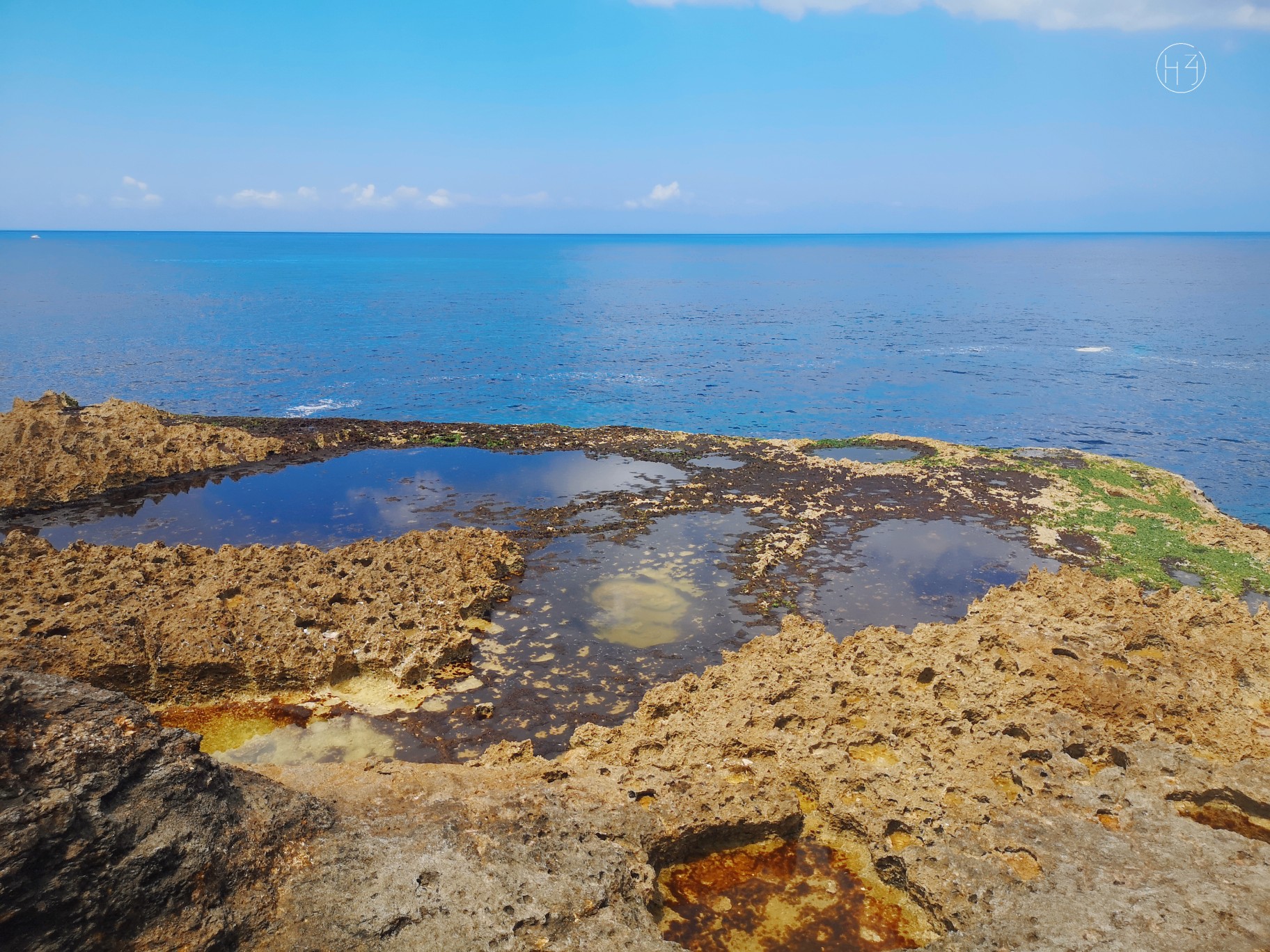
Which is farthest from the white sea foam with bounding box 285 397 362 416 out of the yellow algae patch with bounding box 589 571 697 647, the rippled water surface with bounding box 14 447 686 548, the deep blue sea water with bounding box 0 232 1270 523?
the yellow algae patch with bounding box 589 571 697 647

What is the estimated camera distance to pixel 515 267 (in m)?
168

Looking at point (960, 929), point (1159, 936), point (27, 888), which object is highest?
point (27, 888)

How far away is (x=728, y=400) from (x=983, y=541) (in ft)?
89.4

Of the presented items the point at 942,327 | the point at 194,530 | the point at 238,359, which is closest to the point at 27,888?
the point at 194,530

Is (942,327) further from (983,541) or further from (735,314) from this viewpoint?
(983,541)

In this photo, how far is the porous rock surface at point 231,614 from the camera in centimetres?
1263

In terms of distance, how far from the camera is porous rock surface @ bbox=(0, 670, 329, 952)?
5590 mm

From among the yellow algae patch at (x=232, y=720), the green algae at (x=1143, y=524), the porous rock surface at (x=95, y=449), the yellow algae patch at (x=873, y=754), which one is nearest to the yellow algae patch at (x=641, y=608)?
the yellow algae patch at (x=873, y=754)

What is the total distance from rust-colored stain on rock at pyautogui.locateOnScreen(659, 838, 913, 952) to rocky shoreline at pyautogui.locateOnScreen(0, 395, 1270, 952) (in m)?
0.14

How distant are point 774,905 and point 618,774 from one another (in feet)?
7.52

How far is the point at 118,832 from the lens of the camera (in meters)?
6.06

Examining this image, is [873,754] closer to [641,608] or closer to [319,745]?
[641,608]

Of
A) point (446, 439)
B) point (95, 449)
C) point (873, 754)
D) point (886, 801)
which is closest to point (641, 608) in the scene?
point (873, 754)

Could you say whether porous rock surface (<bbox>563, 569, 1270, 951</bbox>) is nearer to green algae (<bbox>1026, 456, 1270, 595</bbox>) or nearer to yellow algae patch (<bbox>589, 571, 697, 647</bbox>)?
yellow algae patch (<bbox>589, 571, 697, 647</bbox>)
